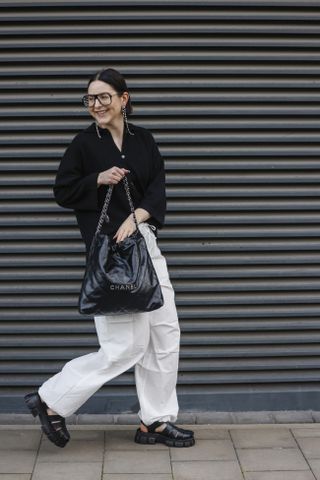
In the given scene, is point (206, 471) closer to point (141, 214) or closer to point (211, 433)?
point (211, 433)

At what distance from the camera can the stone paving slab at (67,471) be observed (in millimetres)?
4473

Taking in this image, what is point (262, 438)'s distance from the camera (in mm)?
5008

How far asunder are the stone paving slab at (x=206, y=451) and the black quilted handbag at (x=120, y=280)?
2.87 ft

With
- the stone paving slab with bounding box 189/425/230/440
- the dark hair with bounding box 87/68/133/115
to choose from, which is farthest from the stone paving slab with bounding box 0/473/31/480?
the dark hair with bounding box 87/68/133/115

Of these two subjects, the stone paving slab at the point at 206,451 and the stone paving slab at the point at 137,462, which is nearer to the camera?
the stone paving slab at the point at 137,462

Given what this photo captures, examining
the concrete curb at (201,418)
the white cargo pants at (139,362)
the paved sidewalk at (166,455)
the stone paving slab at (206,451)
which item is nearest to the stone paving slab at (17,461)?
the paved sidewalk at (166,455)

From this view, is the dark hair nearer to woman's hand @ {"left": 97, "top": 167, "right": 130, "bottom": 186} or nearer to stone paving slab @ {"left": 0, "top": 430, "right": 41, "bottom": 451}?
woman's hand @ {"left": 97, "top": 167, "right": 130, "bottom": 186}

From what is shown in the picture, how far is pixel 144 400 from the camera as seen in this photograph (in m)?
4.84

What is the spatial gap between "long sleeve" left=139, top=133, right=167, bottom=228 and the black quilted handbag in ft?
0.72

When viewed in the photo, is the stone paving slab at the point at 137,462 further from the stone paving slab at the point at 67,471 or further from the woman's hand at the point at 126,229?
the woman's hand at the point at 126,229

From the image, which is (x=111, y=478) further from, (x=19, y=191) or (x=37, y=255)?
(x=19, y=191)

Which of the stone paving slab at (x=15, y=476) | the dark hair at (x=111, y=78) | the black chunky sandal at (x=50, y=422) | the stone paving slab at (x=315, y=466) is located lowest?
the stone paving slab at (x=315, y=466)

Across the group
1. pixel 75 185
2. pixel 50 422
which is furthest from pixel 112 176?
pixel 50 422

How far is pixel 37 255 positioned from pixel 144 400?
3.62 feet
